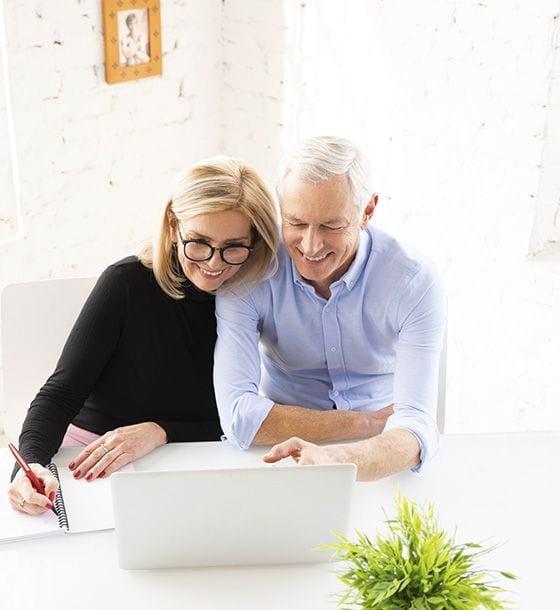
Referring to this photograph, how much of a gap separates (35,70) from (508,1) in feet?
4.89

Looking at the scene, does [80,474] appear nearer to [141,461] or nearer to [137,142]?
[141,461]

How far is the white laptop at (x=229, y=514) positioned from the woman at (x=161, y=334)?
31 cm

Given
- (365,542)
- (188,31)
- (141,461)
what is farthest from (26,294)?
(188,31)

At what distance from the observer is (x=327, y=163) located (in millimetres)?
1757

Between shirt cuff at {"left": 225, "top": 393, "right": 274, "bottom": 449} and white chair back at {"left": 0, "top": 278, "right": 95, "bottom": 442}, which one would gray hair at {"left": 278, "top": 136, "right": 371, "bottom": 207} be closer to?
shirt cuff at {"left": 225, "top": 393, "right": 274, "bottom": 449}

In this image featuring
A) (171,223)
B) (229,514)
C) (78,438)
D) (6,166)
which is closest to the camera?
(229,514)

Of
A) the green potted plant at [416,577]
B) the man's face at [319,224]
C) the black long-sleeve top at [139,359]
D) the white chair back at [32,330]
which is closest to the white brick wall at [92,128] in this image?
the white chair back at [32,330]

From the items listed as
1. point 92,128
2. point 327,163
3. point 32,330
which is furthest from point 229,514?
point 92,128

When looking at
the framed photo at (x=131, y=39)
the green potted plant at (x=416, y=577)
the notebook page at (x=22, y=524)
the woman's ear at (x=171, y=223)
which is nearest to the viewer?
the green potted plant at (x=416, y=577)

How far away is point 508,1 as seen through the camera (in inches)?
101

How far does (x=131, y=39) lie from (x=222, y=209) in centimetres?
171

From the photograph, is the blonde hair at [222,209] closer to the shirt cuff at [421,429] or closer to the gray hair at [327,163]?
the gray hair at [327,163]

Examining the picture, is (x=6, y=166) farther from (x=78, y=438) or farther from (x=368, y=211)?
(x=368, y=211)

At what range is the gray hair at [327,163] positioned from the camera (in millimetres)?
1756
